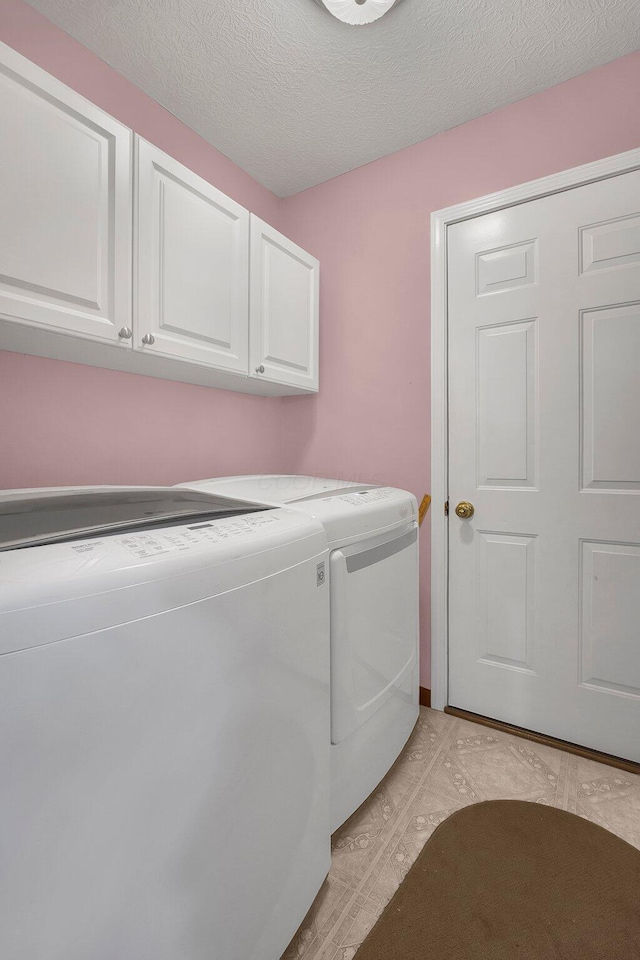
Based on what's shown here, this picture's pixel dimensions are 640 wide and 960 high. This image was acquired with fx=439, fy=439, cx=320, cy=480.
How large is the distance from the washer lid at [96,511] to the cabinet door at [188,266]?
0.51 m

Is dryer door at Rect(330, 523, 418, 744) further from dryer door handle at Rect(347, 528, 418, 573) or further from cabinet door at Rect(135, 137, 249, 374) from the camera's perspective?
cabinet door at Rect(135, 137, 249, 374)

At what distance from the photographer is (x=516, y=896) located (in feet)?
3.75

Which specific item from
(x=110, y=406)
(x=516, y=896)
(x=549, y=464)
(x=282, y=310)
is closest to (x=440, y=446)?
(x=549, y=464)

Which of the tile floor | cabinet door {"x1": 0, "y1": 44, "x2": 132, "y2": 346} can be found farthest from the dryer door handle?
cabinet door {"x1": 0, "y1": 44, "x2": 132, "y2": 346}

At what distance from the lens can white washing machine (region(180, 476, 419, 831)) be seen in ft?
3.94

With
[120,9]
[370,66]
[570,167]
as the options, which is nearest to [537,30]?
[570,167]

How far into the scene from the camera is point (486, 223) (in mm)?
1855

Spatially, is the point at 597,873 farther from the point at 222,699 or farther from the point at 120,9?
the point at 120,9

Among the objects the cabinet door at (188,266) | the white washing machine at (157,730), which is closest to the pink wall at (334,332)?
the cabinet door at (188,266)

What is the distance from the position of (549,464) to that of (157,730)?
1.65m

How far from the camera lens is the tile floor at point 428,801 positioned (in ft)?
3.60

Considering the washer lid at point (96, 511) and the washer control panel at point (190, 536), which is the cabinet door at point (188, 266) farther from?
the washer control panel at point (190, 536)

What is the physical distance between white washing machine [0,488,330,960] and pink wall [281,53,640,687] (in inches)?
47.6

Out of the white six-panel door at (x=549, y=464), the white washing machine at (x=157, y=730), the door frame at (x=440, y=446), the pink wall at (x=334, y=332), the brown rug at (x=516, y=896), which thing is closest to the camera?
the white washing machine at (x=157, y=730)
